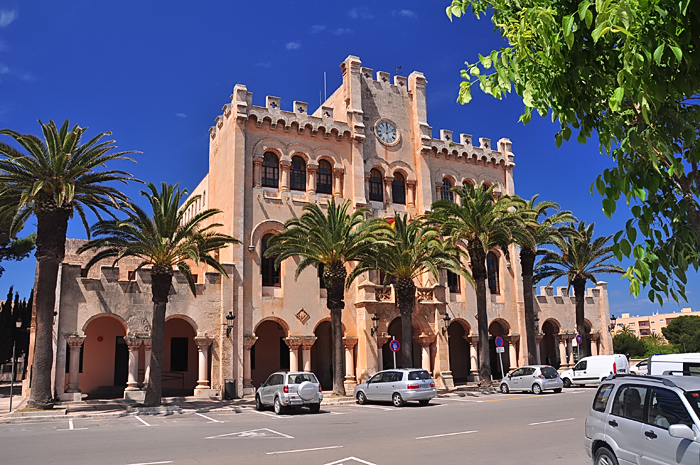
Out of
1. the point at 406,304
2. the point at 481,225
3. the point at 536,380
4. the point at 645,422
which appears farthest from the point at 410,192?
the point at 645,422

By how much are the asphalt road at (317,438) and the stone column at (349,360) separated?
950 cm

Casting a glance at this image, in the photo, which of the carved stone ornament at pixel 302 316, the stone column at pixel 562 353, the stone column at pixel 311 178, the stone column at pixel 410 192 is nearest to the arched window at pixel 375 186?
the stone column at pixel 410 192

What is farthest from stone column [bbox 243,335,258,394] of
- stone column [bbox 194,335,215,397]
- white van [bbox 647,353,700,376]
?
white van [bbox 647,353,700,376]

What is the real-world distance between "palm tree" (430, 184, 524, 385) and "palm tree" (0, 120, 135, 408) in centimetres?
1635

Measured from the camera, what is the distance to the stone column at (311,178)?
32969mm

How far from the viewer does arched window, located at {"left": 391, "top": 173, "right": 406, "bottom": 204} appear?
36.3m

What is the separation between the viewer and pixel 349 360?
31438 mm

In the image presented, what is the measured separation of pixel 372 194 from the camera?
116 ft

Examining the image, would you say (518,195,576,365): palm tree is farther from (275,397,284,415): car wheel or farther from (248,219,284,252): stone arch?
(275,397,284,415): car wheel

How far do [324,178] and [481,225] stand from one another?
9.88m

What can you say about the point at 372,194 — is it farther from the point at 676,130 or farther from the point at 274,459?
the point at 676,130

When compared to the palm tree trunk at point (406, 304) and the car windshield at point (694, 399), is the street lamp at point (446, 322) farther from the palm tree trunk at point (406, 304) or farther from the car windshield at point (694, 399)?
the car windshield at point (694, 399)

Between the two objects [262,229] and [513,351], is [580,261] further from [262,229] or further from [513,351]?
[262,229]

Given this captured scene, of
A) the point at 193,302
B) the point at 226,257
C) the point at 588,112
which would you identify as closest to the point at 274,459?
the point at 588,112
